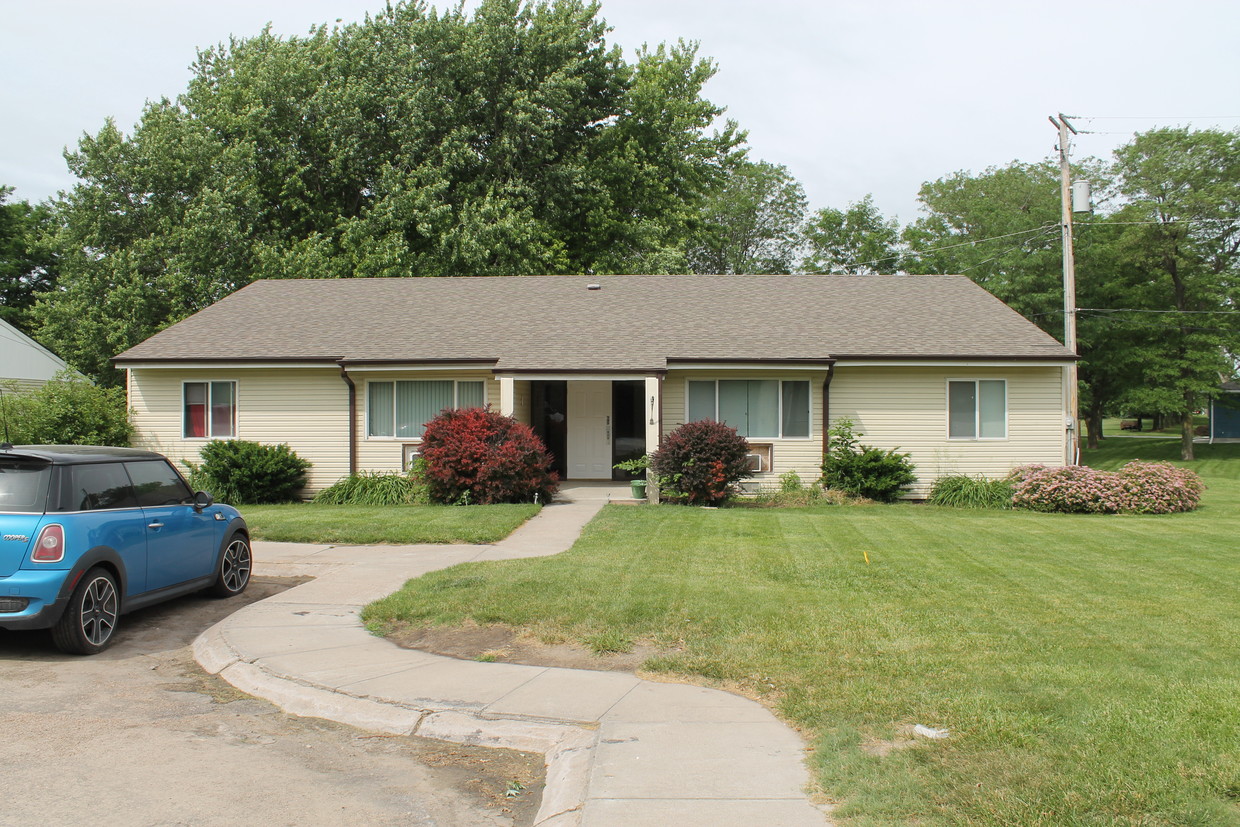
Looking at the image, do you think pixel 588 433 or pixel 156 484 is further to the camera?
pixel 588 433

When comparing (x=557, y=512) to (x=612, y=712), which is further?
(x=557, y=512)

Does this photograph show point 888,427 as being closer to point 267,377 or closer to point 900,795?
point 267,377

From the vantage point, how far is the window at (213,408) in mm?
19656

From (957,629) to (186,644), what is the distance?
6.36 meters

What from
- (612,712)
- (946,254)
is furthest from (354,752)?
(946,254)

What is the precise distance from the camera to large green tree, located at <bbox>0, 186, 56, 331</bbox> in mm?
45031

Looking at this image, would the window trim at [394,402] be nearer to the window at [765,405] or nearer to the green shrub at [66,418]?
the window at [765,405]

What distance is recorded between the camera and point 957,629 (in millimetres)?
7355

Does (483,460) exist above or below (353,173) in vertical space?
below

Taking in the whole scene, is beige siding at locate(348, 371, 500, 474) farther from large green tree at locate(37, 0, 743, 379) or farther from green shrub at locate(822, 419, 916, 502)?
large green tree at locate(37, 0, 743, 379)

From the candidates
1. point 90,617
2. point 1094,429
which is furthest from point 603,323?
point 1094,429

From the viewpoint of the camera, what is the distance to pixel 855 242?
5059 centimetres

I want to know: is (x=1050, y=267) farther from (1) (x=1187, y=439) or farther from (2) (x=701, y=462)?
(2) (x=701, y=462)

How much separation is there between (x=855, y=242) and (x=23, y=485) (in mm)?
47932
